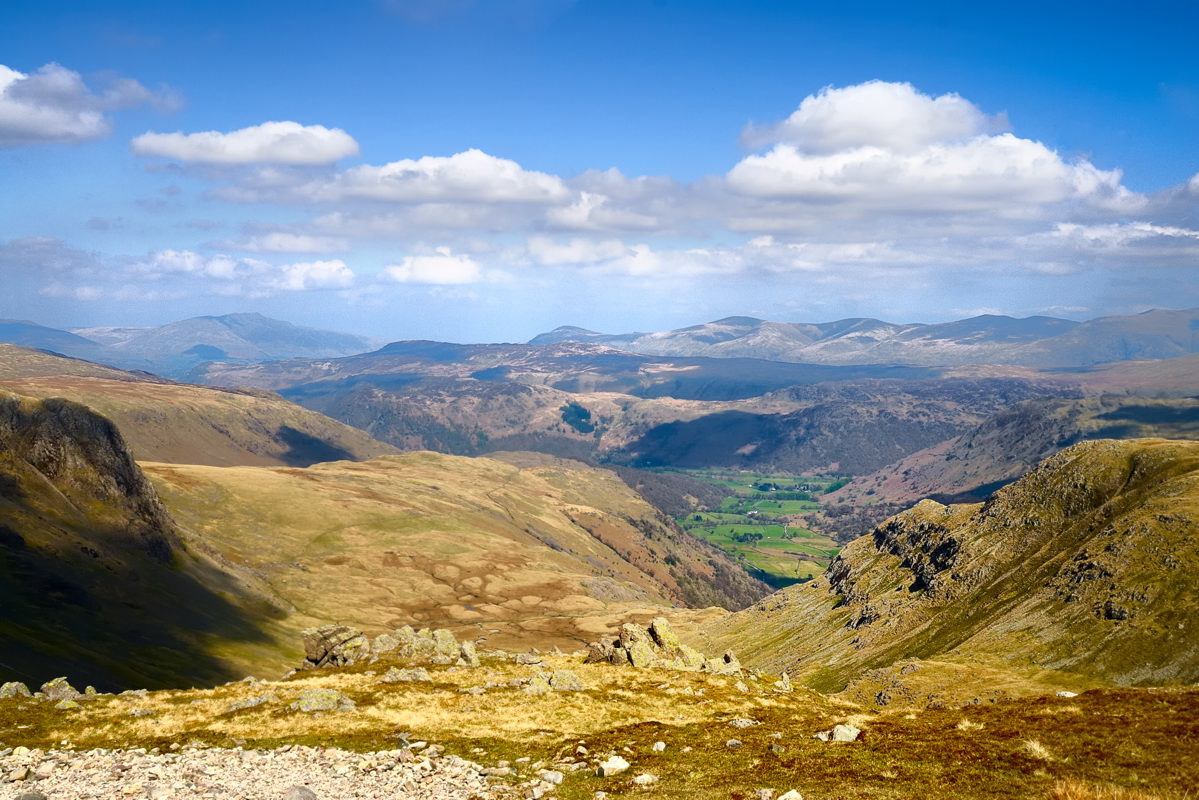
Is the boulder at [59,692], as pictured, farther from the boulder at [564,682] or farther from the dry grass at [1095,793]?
the dry grass at [1095,793]

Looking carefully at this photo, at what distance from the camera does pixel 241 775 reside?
112ft

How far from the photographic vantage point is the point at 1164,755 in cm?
2841

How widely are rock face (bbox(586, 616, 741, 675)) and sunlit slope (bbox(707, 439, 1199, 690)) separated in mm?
61879

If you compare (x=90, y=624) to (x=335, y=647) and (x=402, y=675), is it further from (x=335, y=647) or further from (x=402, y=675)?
(x=402, y=675)

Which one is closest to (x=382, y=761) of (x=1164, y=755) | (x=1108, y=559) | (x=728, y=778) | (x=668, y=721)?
(x=728, y=778)

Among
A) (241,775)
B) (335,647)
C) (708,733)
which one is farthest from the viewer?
(335,647)

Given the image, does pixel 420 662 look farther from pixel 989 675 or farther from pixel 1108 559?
pixel 1108 559

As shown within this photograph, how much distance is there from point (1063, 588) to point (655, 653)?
4055 inches

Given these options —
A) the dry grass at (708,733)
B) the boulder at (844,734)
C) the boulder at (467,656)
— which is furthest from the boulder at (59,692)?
the boulder at (844,734)

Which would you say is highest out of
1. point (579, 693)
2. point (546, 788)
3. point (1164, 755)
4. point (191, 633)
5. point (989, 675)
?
point (1164, 755)

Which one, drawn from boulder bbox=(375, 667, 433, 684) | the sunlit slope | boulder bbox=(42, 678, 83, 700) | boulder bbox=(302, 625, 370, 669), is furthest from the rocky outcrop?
the sunlit slope

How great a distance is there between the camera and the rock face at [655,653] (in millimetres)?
78812

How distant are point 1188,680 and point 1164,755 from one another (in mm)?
101664

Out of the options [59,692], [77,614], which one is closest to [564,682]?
[59,692]
